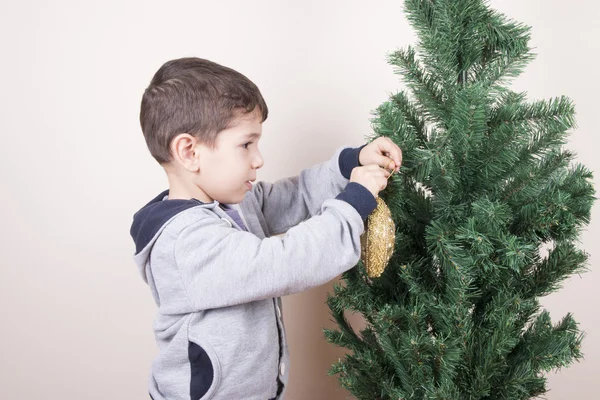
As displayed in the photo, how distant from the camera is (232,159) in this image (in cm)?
107

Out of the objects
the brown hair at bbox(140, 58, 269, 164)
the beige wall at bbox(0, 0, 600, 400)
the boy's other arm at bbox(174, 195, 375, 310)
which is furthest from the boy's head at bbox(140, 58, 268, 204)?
the beige wall at bbox(0, 0, 600, 400)

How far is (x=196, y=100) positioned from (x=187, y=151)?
0.32 ft

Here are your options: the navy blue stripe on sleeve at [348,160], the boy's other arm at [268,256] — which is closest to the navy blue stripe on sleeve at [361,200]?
the boy's other arm at [268,256]

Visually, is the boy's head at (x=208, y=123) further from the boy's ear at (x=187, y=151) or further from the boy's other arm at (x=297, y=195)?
the boy's other arm at (x=297, y=195)

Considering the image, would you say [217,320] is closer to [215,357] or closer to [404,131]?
[215,357]

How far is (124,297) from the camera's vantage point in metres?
1.69

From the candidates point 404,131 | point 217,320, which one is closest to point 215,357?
point 217,320

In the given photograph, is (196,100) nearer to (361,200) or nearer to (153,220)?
(153,220)

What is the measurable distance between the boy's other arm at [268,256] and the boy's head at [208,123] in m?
0.14

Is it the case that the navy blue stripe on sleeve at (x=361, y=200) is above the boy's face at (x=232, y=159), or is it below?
below

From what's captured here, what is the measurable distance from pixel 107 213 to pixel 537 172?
1170 mm

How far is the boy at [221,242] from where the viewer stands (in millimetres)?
924

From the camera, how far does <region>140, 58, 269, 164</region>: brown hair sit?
1.06 metres

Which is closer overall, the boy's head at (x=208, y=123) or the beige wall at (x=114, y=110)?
the boy's head at (x=208, y=123)
